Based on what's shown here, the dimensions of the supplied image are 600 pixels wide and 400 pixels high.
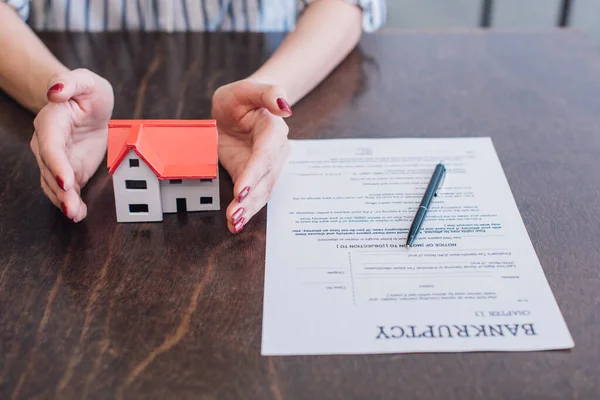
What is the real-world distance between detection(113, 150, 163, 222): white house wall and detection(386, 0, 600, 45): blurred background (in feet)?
6.29

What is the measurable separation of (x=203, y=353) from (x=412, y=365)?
0.17 m

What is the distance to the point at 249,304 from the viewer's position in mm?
616

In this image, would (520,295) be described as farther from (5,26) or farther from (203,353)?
(5,26)

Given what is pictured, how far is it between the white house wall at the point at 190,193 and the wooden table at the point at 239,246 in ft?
0.05

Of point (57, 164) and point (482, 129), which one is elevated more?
point (57, 164)

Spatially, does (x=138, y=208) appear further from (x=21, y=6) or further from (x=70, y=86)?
(x=21, y=6)

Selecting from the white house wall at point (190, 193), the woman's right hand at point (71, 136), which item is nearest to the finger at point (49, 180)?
the woman's right hand at point (71, 136)

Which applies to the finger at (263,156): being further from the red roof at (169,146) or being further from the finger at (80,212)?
the finger at (80,212)

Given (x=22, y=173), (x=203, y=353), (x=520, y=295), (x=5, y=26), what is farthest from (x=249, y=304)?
(x=5, y=26)

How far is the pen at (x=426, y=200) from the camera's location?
2.27ft

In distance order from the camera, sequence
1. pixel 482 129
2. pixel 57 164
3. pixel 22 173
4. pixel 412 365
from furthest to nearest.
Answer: pixel 482 129 → pixel 22 173 → pixel 57 164 → pixel 412 365

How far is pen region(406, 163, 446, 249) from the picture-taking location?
2.27 ft

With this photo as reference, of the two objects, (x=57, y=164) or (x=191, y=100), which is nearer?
(x=57, y=164)

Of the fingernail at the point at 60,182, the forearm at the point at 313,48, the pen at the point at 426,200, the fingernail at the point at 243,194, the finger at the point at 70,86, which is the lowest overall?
the pen at the point at 426,200
